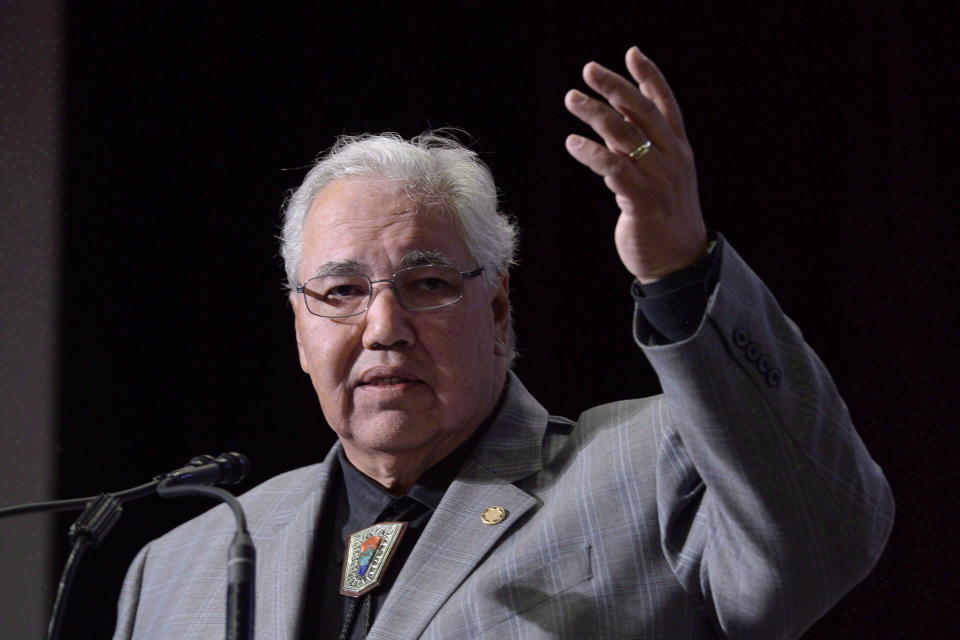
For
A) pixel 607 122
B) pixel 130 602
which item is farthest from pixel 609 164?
pixel 130 602

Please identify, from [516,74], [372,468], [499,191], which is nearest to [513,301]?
[499,191]

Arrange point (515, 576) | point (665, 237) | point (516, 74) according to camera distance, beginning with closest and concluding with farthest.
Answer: point (665, 237) → point (515, 576) → point (516, 74)

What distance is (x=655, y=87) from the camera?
123 cm

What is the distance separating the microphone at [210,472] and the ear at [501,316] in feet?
2.49

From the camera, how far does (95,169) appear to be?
9.05 feet

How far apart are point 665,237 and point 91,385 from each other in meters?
1.96

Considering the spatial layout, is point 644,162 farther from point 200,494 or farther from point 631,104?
point 200,494

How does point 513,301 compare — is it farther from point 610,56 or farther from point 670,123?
point 670,123

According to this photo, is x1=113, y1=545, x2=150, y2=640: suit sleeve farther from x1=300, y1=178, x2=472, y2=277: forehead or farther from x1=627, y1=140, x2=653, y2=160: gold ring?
x1=627, y1=140, x2=653, y2=160: gold ring

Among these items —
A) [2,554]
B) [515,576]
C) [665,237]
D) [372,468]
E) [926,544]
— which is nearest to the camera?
[665,237]

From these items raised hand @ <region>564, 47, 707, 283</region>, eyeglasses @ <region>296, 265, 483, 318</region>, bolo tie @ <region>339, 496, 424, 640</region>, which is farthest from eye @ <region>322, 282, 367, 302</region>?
raised hand @ <region>564, 47, 707, 283</region>

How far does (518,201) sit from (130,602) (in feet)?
4.88

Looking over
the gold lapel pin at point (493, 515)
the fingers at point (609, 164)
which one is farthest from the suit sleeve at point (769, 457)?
the gold lapel pin at point (493, 515)

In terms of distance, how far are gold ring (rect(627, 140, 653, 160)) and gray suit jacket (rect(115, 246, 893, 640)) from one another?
178mm
